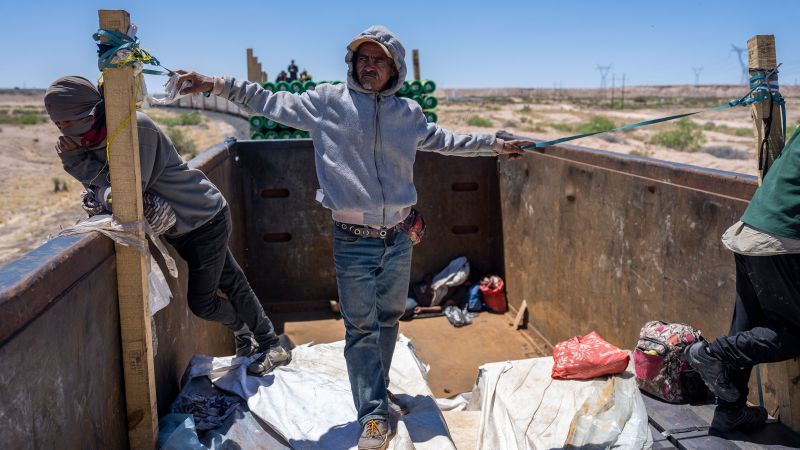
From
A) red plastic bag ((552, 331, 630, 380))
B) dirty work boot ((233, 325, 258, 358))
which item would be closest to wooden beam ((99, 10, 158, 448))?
Answer: dirty work boot ((233, 325, 258, 358))

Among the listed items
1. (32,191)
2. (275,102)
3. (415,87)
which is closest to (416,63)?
(415,87)

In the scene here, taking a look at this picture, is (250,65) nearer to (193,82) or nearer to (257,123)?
(257,123)

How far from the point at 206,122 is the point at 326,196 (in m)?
45.4

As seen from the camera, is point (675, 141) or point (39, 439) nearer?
point (39, 439)

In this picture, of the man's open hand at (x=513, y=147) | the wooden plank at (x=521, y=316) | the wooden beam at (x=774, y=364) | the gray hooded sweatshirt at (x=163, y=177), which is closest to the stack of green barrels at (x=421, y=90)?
the wooden plank at (x=521, y=316)

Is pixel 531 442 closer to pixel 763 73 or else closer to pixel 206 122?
pixel 763 73

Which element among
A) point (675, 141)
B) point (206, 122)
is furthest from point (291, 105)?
point (206, 122)

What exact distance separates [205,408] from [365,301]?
945mm

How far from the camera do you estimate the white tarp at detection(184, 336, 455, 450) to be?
3086mm

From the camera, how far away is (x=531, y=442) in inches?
128

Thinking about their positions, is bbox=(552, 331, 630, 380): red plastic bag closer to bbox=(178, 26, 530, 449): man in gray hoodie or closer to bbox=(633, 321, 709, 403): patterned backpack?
bbox=(633, 321, 709, 403): patterned backpack

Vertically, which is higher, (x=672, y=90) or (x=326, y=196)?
(x=672, y=90)

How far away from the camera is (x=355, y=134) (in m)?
2.86

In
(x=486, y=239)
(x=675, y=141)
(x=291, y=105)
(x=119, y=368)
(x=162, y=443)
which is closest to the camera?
(x=119, y=368)
